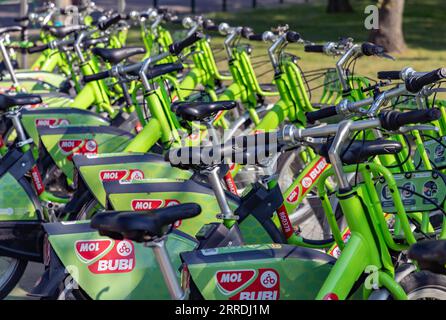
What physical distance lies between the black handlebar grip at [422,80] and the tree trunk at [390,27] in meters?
9.27

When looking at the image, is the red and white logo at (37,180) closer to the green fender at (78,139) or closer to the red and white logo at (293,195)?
the green fender at (78,139)

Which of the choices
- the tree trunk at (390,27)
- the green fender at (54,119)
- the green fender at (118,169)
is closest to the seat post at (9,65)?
the green fender at (54,119)

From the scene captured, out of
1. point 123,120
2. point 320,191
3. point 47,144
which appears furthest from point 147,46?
point 320,191

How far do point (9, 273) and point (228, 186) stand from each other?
4.53ft

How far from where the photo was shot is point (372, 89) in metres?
5.50

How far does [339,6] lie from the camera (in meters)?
20.4

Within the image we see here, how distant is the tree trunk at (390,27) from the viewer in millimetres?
13703

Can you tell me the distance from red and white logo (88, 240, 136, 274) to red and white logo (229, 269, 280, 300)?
0.64 metres

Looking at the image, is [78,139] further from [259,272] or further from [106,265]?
[259,272]

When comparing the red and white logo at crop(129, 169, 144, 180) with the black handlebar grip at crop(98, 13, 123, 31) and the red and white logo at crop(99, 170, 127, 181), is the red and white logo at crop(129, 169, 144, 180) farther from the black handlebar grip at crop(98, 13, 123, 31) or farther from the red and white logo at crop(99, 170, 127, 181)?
the black handlebar grip at crop(98, 13, 123, 31)

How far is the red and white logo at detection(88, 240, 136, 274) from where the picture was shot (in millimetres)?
4246

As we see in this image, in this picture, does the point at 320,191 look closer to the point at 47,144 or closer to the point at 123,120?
the point at 47,144

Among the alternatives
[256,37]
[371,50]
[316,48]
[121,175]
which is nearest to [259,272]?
[121,175]
